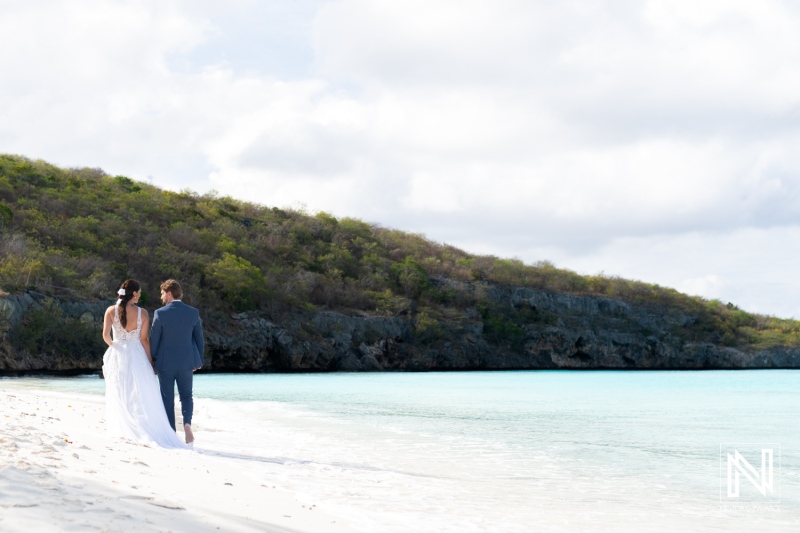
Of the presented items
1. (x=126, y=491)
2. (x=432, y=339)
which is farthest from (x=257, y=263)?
(x=126, y=491)

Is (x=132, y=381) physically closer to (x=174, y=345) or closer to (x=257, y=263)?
(x=174, y=345)

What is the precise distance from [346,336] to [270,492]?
134ft

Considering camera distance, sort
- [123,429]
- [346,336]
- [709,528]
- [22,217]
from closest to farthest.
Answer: [709,528]
[123,429]
[22,217]
[346,336]

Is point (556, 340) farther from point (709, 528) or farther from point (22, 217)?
point (709, 528)

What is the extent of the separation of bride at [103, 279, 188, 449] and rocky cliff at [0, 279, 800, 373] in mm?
24739

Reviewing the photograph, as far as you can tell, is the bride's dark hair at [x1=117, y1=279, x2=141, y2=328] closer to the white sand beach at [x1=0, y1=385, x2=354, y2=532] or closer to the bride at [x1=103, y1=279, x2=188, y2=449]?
the bride at [x1=103, y1=279, x2=188, y2=449]

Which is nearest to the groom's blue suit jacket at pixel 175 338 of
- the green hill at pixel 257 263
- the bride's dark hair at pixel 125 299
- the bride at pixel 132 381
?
the bride at pixel 132 381

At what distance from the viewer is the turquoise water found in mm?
5208

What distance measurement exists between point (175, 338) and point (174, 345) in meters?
0.07

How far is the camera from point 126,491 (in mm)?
4141

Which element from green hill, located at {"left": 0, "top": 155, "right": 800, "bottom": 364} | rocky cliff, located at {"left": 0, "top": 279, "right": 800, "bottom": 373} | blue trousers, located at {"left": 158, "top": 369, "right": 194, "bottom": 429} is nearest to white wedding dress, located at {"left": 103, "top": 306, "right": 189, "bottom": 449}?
blue trousers, located at {"left": 158, "top": 369, "right": 194, "bottom": 429}

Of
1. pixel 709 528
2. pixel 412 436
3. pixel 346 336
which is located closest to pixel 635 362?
pixel 346 336

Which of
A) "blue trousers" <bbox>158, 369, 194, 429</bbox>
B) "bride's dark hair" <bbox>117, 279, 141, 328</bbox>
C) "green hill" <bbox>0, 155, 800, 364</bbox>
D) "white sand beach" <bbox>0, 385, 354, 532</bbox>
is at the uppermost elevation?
"green hill" <bbox>0, 155, 800, 364</bbox>

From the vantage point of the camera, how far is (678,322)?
6731cm
